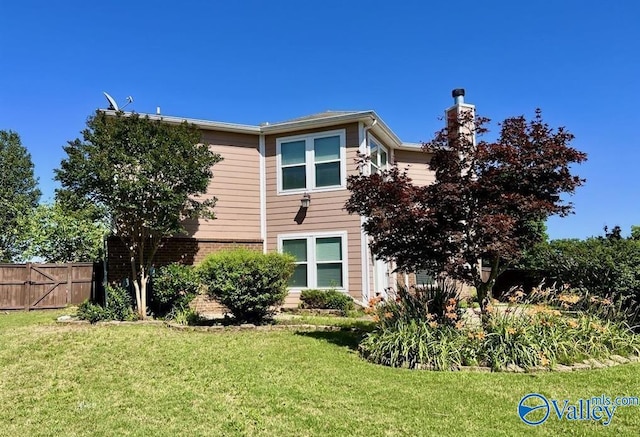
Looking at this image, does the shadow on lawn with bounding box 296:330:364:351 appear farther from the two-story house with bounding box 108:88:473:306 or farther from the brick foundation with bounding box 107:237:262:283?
the brick foundation with bounding box 107:237:262:283

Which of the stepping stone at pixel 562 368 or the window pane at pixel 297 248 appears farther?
the window pane at pixel 297 248

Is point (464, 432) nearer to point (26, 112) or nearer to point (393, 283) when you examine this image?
point (393, 283)

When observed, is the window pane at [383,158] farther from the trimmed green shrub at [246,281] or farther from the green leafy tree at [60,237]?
the green leafy tree at [60,237]


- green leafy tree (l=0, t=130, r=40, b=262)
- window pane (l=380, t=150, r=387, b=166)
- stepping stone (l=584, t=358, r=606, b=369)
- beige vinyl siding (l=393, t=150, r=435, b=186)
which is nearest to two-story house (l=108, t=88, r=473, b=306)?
window pane (l=380, t=150, r=387, b=166)

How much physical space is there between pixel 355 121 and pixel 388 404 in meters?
8.91

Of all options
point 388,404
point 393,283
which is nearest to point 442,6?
point 393,283

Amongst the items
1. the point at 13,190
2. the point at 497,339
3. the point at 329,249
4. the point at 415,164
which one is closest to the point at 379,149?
the point at 415,164

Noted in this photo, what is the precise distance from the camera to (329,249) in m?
12.1

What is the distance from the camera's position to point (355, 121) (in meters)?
11.9

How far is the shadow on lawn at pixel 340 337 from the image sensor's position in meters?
7.13

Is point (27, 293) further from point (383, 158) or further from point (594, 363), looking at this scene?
point (594, 363)

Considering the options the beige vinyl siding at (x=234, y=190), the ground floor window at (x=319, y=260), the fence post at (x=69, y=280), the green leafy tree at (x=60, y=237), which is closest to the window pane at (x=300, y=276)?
the ground floor window at (x=319, y=260)

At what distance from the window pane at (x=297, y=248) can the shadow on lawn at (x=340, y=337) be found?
4347 mm

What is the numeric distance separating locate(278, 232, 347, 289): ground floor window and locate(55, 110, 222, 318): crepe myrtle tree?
335 cm
